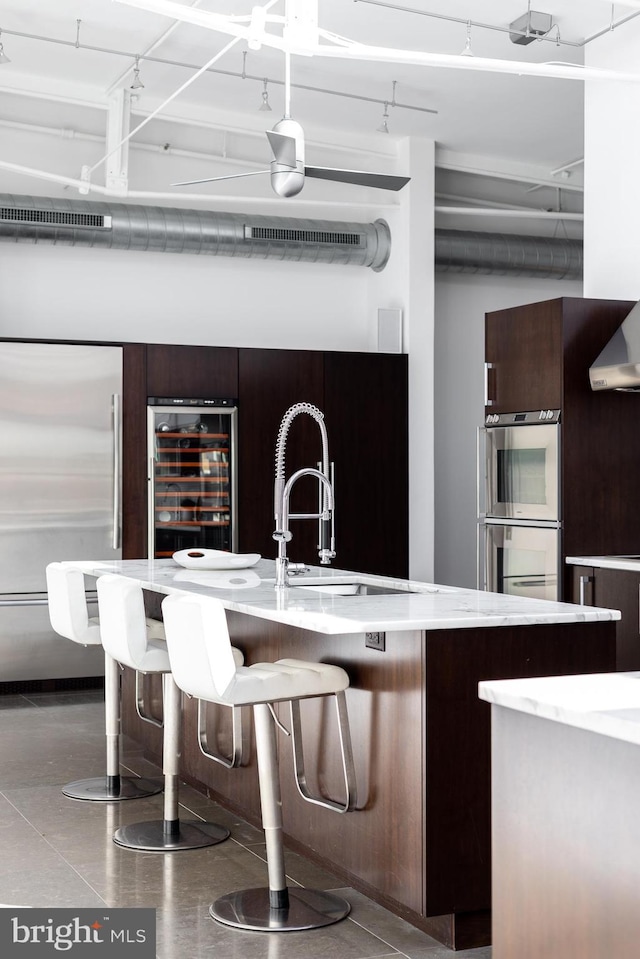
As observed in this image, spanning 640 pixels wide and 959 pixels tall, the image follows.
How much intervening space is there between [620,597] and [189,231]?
4.11 m

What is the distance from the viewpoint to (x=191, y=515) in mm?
7410

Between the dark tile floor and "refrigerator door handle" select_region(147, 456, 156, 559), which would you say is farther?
"refrigerator door handle" select_region(147, 456, 156, 559)

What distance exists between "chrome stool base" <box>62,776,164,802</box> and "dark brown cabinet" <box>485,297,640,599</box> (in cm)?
219

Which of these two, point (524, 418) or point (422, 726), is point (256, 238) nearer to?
point (524, 418)

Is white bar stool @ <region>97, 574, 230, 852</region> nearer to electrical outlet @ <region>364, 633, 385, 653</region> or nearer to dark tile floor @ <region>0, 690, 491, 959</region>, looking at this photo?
dark tile floor @ <region>0, 690, 491, 959</region>

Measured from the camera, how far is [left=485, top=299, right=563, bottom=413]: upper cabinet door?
5613mm

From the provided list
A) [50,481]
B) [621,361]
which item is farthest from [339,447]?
[621,361]

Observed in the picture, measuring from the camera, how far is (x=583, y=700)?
1.98 m

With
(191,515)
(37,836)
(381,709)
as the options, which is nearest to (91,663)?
(191,515)

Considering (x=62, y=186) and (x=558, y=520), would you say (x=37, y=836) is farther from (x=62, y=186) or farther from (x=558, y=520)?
(x=62, y=186)

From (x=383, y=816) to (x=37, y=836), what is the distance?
59.6 inches

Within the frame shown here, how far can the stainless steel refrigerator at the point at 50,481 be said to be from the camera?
6980mm

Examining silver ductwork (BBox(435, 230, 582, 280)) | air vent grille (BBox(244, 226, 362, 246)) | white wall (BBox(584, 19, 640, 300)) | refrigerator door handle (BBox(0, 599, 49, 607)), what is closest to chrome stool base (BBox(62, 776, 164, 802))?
refrigerator door handle (BBox(0, 599, 49, 607))

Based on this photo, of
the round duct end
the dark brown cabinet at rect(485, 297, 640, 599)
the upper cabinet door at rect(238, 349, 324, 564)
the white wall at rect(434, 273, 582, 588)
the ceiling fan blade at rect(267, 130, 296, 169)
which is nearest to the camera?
the ceiling fan blade at rect(267, 130, 296, 169)
